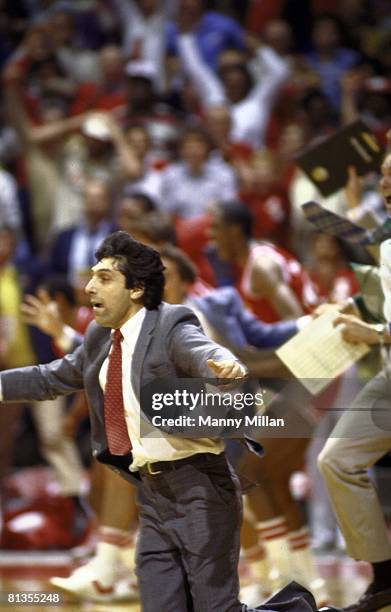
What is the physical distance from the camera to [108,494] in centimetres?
668

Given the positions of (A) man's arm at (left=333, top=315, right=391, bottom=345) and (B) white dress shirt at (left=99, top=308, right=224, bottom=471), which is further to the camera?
(A) man's arm at (left=333, top=315, right=391, bottom=345)

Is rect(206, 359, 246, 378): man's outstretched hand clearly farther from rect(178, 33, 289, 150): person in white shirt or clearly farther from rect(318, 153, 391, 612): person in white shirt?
rect(178, 33, 289, 150): person in white shirt

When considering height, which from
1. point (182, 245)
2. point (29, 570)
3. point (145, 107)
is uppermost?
point (145, 107)

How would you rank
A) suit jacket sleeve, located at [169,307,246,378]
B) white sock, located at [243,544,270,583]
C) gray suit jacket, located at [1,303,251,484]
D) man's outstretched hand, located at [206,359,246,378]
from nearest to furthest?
man's outstretched hand, located at [206,359,246,378], suit jacket sleeve, located at [169,307,246,378], gray suit jacket, located at [1,303,251,484], white sock, located at [243,544,270,583]

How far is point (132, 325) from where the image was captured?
4.63 metres

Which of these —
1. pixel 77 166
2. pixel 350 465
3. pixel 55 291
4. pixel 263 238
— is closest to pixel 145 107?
pixel 77 166

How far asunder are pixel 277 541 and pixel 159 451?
2030 mm

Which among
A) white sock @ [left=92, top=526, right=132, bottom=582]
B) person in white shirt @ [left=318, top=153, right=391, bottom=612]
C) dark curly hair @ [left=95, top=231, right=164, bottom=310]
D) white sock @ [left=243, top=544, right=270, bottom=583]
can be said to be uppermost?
dark curly hair @ [left=95, top=231, right=164, bottom=310]

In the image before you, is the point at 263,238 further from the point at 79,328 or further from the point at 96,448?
the point at 96,448


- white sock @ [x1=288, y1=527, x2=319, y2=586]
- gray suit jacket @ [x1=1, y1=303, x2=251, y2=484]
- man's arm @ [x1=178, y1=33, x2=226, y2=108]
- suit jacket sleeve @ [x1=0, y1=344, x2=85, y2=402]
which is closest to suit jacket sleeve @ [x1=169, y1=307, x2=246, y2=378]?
gray suit jacket @ [x1=1, y1=303, x2=251, y2=484]

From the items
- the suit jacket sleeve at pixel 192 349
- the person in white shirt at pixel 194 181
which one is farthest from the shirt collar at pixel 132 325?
the person in white shirt at pixel 194 181

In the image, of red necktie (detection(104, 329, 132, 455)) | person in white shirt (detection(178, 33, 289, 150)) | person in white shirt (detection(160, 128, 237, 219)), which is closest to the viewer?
red necktie (detection(104, 329, 132, 455))

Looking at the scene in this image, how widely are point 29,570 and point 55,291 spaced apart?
1678 mm

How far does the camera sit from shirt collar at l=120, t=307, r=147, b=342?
15.2 feet
